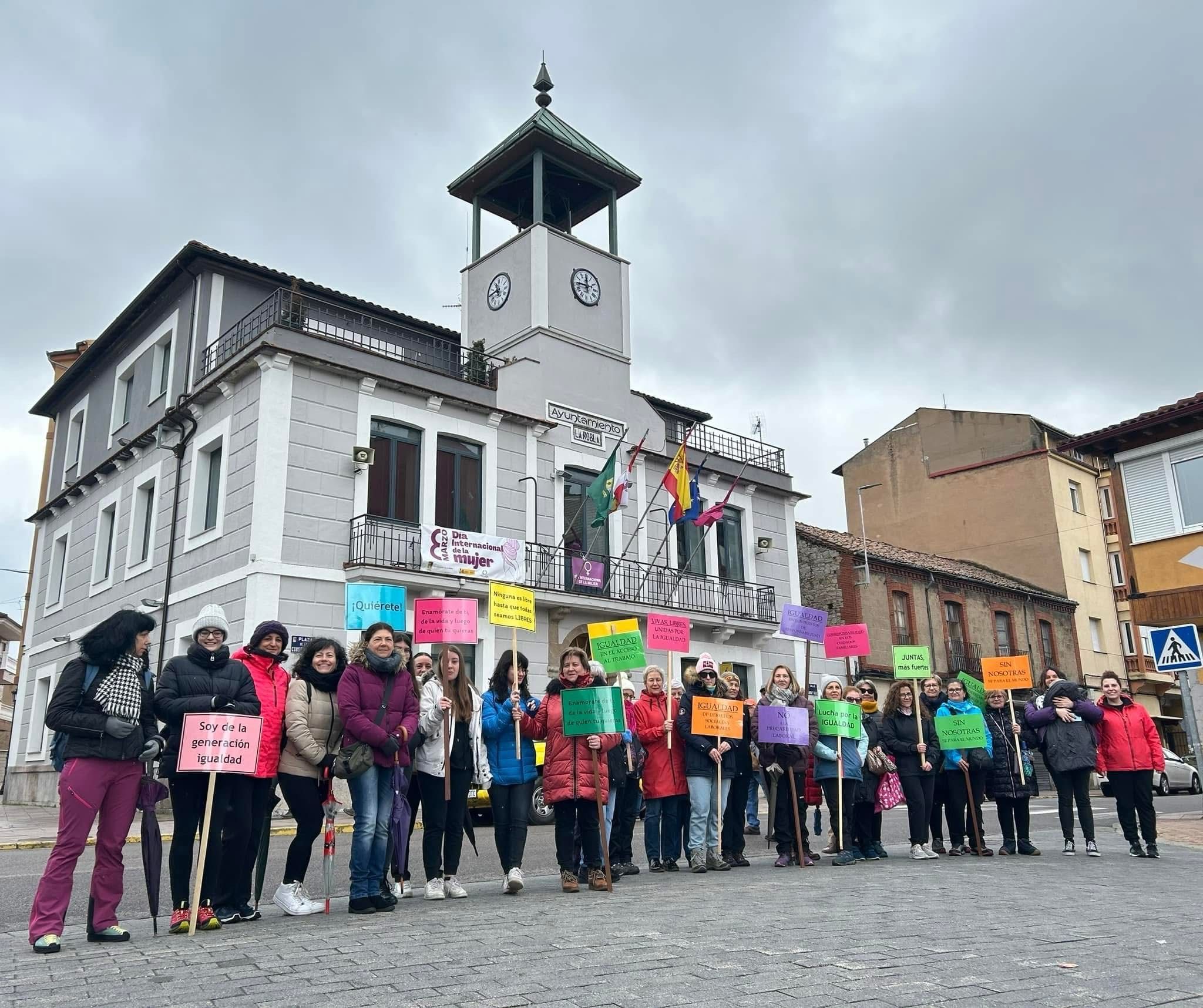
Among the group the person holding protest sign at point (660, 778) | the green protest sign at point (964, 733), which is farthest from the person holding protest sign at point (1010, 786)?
the person holding protest sign at point (660, 778)

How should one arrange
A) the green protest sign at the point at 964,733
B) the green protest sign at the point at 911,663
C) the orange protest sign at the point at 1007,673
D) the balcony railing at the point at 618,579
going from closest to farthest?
the green protest sign at the point at 964,733 → the green protest sign at the point at 911,663 → the orange protest sign at the point at 1007,673 → the balcony railing at the point at 618,579

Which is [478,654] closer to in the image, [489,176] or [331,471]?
[331,471]

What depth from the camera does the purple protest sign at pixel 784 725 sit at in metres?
10.1

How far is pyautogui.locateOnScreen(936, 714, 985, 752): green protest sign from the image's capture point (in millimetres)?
11023

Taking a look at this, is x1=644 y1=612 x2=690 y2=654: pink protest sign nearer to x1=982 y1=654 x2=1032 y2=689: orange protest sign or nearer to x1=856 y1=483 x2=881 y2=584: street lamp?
x1=982 y1=654 x2=1032 y2=689: orange protest sign

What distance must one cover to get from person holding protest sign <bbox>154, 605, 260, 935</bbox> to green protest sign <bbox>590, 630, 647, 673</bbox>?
4.76 metres

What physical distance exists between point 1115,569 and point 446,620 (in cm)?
4013

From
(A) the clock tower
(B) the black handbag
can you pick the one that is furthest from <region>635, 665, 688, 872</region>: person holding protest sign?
(A) the clock tower

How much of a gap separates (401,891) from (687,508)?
50.0ft

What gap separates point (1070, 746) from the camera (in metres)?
10.8

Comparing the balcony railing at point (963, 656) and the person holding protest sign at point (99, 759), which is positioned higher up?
the balcony railing at point (963, 656)

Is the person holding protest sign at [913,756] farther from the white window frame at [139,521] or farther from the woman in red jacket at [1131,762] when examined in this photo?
the white window frame at [139,521]

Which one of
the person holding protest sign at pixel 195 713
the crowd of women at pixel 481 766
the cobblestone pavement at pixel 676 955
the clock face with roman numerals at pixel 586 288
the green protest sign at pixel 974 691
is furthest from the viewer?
the clock face with roman numerals at pixel 586 288

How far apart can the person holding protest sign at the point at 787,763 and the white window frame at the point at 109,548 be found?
18.0 metres
